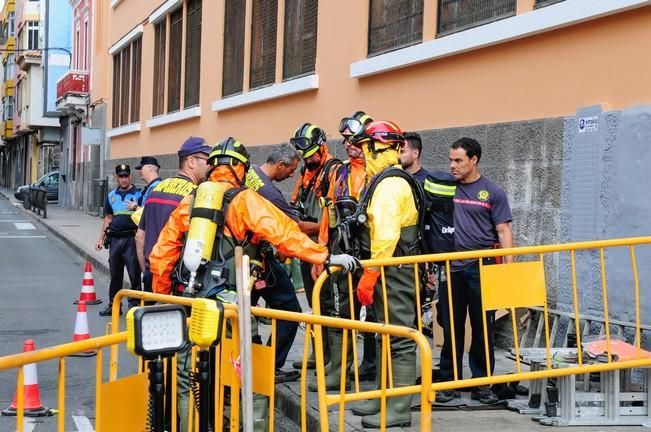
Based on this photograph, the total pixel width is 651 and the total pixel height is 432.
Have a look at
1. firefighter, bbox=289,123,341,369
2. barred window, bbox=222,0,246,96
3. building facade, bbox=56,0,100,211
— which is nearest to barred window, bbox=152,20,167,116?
barred window, bbox=222,0,246,96

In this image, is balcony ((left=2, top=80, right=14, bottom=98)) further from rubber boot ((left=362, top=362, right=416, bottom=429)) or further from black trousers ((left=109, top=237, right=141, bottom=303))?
rubber boot ((left=362, top=362, right=416, bottom=429))

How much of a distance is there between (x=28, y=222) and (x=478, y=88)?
2470 centimetres

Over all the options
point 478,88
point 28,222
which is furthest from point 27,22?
point 478,88

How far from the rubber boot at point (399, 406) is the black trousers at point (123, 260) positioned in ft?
18.4

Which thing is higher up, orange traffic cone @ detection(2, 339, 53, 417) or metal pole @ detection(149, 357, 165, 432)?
metal pole @ detection(149, 357, 165, 432)

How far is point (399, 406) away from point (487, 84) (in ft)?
13.8

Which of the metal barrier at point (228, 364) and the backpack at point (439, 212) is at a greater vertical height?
the backpack at point (439, 212)

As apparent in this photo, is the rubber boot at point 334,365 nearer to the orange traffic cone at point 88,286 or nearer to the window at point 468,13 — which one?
the window at point 468,13

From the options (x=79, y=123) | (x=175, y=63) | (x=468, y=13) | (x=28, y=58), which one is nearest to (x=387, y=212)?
(x=468, y=13)

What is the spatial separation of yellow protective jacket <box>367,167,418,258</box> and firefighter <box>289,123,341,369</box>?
5.86 feet

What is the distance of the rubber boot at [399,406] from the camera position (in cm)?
566

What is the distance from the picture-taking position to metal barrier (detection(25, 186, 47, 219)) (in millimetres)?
31712

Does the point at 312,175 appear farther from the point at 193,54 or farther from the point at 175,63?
the point at 175,63

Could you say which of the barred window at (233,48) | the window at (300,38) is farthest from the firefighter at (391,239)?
the barred window at (233,48)
